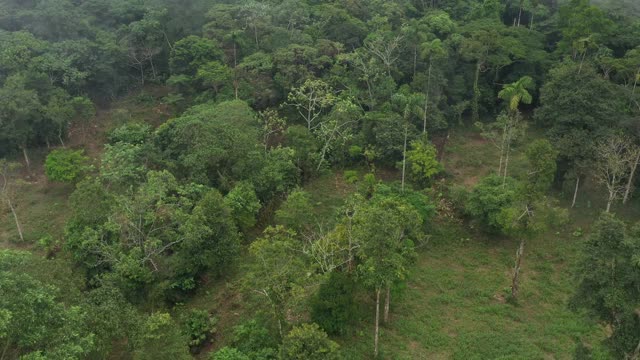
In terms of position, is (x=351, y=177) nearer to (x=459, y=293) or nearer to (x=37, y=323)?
(x=459, y=293)

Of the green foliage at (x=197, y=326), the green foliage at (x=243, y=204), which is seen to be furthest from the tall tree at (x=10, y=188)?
the green foliage at (x=197, y=326)

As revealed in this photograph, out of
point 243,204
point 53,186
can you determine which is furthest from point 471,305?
point 53,186

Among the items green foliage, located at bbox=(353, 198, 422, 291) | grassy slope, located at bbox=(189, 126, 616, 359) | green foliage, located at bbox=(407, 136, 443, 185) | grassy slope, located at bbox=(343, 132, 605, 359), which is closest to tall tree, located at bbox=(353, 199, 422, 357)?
green foliage, located at bbox=(353, 198, 422, 291)

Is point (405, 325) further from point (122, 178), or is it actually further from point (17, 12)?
point (17, 12)

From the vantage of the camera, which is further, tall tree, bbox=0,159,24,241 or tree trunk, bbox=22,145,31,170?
tree trunk, bbox=22,145,31,170

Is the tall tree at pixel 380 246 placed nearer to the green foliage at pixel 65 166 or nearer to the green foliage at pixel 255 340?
the green foliage at pixel 255 340

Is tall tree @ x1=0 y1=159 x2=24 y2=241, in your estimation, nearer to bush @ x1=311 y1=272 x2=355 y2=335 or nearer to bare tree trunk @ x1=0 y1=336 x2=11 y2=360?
bare tree trunk @ x1=0 y1=336 x2=11 y2=360
